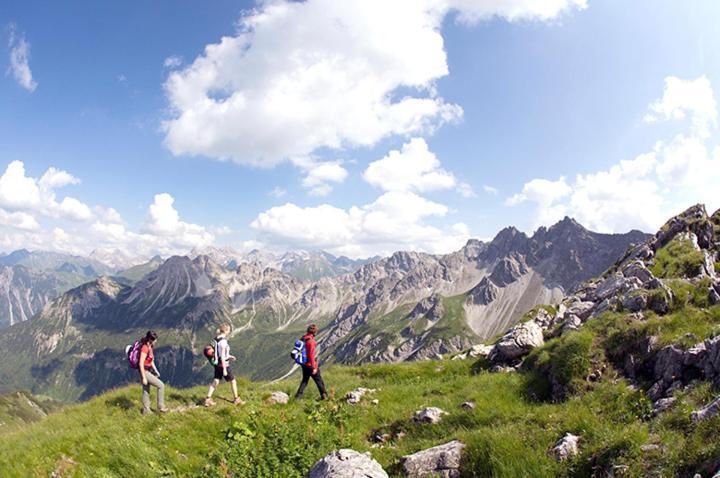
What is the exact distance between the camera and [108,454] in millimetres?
12156

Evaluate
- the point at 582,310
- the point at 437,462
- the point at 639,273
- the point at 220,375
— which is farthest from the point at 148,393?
the point at 639,273

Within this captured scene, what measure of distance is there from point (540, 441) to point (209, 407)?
43.4 ft

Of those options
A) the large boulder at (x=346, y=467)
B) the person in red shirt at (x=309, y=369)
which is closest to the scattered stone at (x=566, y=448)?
the large boulder at (x=346, y=467)

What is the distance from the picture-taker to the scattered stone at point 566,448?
29.4ft

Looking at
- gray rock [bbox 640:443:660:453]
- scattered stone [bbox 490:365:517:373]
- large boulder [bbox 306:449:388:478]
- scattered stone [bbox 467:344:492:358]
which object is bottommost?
scattered stone [bbox 467:344:492:358]

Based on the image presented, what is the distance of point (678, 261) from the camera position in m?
26.9

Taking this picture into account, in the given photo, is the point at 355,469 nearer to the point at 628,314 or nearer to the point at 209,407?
the point at 209,407

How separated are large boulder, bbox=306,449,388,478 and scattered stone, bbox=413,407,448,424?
191 inches

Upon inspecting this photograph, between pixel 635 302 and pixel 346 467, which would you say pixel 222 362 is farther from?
pixel 635 302

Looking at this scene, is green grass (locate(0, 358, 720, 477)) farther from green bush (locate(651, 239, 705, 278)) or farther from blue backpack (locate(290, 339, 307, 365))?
green bush (locate(651, 239, 705, 278))

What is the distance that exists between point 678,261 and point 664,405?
21.6 m

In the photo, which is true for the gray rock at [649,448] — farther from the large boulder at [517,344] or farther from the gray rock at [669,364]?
the large boulder at [517,344]

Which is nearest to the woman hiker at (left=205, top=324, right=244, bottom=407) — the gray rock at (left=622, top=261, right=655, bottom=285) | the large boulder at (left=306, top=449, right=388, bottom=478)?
the large boulder at (left=306, top=449, right=388, bottom=478)

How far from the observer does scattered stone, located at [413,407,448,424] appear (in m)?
13.9
